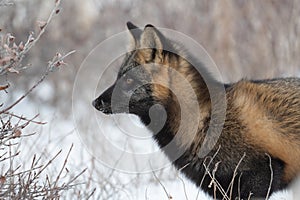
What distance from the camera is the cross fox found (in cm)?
526

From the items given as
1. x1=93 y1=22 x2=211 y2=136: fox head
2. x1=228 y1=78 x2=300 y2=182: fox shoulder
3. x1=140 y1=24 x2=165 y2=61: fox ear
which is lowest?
x1=228 y1=78 x2=300 y2=182: fox shoulder

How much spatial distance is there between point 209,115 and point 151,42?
841mm

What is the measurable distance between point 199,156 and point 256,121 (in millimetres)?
592

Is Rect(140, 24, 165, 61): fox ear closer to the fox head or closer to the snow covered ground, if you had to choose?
the fox head

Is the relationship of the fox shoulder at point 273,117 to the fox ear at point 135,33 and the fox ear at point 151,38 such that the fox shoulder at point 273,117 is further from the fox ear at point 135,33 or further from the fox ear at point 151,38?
the fox ear at point 135,33

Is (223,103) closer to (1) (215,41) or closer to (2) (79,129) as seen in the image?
(2) (79,129)

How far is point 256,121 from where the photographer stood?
537cm

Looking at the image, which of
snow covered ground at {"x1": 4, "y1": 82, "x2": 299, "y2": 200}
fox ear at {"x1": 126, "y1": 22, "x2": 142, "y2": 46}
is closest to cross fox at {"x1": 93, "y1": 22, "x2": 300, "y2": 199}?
fox ear at {"x1": 126, "y1": 22, "x2": 142, "y2": 46}

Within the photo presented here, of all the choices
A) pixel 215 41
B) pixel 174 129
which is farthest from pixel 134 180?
pixel 215 41

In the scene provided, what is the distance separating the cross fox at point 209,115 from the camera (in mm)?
5262

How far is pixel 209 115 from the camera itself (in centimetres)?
555

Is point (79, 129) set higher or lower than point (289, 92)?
higher

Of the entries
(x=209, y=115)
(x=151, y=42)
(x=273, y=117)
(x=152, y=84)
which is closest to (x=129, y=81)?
(x=152, y=84)

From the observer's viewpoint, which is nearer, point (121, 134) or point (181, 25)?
point (121, 134)
